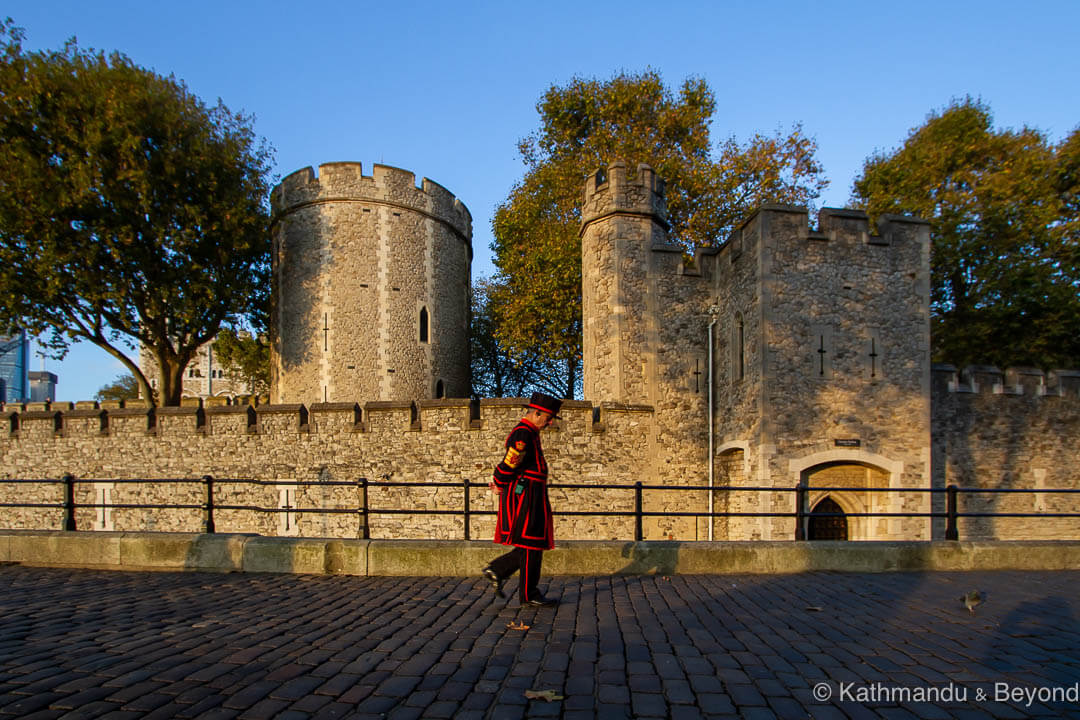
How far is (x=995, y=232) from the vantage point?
59.0 ft

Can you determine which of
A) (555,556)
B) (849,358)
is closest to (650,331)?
(849,358)

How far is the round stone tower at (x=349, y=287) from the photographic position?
20.1 meters

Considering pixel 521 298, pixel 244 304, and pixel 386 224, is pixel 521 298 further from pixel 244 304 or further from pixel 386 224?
pixel 244 304

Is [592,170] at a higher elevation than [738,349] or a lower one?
higher

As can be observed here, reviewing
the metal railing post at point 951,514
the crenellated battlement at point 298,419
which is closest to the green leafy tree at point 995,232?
the crenellated battlement at point 298,419

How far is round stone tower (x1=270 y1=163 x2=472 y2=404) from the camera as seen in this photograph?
2009 centimetres

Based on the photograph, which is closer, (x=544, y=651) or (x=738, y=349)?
(x=544, y=651)

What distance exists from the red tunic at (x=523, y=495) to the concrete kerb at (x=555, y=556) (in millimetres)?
1845

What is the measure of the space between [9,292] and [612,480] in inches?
743

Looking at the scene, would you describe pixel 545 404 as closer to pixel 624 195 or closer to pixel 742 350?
pixel 742 350

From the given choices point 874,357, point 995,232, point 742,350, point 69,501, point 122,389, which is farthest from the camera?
point 122,389

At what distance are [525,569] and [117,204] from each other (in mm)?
18773

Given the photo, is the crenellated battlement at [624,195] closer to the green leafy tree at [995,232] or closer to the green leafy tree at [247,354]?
the green leafy tree at [995,232]

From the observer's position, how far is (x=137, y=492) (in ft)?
50.6
